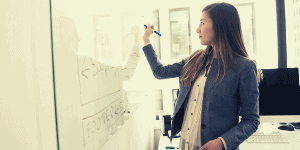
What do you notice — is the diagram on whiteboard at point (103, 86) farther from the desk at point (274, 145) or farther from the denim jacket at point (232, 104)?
the desk at point (274, 145)

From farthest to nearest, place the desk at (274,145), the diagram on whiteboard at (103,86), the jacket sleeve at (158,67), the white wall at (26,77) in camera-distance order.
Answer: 1. the desk at (274,145)
2. the jacket sleeve at (158,67)
3. the diagram on whiteboard at (103,86)
4. the white wall at (26,77)

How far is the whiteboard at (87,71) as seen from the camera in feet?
1.37

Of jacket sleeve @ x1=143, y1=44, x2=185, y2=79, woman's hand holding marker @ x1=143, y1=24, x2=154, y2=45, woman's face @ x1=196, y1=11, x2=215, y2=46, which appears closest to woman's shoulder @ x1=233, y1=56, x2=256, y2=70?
woman's face @ x1=196, y1=11, x2=215, y2=46

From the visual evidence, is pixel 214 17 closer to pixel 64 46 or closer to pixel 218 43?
pixel 218 43

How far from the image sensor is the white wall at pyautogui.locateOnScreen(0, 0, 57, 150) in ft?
1.03

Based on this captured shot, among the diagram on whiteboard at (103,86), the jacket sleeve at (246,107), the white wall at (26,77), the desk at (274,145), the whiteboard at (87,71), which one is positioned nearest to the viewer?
the white wall at (26,77)

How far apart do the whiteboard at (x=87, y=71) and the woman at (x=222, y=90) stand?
1.35ft

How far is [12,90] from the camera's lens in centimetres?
32

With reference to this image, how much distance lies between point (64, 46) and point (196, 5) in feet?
6.83

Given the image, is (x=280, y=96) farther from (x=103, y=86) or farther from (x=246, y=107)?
(x=103, y=86)

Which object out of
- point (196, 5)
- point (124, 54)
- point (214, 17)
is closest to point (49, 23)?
point (124, 54)

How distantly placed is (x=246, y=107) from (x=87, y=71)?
29.2 inches

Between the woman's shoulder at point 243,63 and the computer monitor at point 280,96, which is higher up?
the woman's shoulder at point 243,63

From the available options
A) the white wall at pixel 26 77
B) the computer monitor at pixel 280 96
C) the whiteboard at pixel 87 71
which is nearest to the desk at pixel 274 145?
the computer monitor at pixel 280 96
